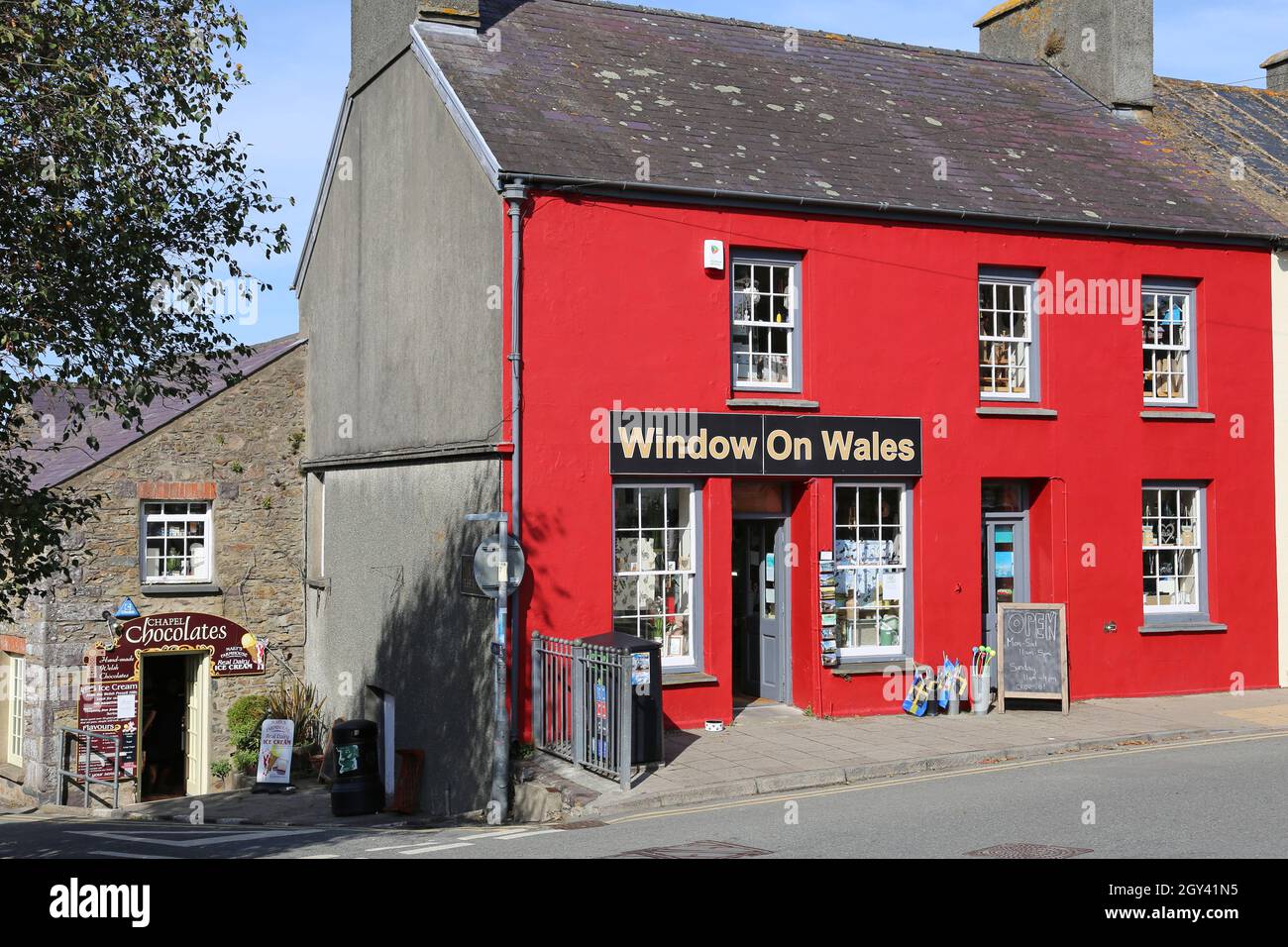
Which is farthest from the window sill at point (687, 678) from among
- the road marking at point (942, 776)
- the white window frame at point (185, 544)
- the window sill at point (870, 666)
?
the white window frame at point (185, 544)

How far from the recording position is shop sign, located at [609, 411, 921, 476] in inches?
602

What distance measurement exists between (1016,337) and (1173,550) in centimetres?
375

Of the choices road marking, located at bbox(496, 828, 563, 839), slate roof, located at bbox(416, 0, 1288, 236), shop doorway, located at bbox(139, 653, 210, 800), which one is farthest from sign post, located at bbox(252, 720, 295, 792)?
slate roof, located at bbox(416, 0, 1288, 236)

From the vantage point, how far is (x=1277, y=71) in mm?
26391

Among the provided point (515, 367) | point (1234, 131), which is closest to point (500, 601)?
point (515, 367)

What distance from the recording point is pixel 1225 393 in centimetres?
1845

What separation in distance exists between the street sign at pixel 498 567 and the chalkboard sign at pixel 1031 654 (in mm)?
6192

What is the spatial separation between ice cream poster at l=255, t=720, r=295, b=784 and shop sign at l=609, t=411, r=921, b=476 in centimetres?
865

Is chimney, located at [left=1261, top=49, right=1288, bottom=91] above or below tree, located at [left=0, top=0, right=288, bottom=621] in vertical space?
above

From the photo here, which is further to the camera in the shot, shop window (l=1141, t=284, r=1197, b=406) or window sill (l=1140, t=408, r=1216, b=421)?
shop window (l=1141, t=284, r=1197, b=406)

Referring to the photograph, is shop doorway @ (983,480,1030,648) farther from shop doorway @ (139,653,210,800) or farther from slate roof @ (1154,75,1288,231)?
shop doorway @ (139,653,210,800)

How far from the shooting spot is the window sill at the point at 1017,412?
17047 millimetres
